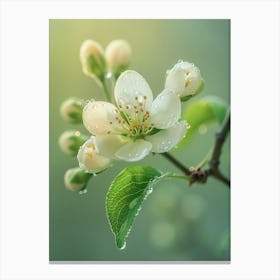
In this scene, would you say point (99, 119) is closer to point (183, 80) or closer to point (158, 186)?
point (183, 80)

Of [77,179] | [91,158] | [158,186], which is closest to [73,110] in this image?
[77,179]

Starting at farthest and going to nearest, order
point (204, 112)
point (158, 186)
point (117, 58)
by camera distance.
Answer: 1. point (158, 186)
2. point (204, 112)
3. point (117, 58)

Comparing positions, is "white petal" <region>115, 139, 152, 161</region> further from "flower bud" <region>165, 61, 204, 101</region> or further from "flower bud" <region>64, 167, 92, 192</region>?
"flower bud" <region>64, 167, 92, 192</region>
